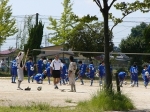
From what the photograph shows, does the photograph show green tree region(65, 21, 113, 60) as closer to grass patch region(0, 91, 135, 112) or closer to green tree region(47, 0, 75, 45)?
green tree region(47, 0, 75, 45)

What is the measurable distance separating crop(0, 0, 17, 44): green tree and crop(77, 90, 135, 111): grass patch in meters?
34.4

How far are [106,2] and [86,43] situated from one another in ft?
110

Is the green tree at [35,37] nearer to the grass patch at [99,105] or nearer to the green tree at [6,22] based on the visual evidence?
the green tree at [6,22]

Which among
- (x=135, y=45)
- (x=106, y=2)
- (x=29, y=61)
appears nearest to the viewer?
(x=106, y=2)

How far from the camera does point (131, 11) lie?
15117 millimetres

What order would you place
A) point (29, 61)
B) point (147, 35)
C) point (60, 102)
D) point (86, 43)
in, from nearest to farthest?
point (60, 102) → point (29, 61) → point (147, 35) → point (86, 43)

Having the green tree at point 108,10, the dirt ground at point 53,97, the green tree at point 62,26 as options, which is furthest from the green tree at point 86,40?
the green tree at point 108,10

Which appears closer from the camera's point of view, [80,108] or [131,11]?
[80,108]

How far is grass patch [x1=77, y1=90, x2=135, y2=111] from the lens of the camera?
13.8 metres

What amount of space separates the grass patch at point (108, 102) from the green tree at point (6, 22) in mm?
34407

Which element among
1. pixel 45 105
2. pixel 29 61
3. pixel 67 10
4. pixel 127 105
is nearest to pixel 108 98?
pixel 127 105

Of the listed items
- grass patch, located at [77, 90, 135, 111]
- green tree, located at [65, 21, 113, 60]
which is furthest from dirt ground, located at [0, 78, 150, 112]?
green tree, located at [65, 21, 113, 60]

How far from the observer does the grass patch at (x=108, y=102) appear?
13805 millimetres

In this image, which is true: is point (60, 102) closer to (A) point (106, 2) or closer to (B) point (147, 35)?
(A) point (106, 2)
